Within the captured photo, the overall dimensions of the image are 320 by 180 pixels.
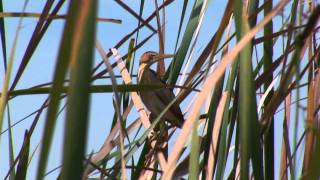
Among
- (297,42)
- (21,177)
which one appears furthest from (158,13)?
(297,42)

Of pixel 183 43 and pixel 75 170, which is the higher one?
pixel 183 43

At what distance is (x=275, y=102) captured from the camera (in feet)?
5.29

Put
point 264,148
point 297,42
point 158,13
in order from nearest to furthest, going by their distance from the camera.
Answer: point 297,42 → point 264,148 → point 158,13

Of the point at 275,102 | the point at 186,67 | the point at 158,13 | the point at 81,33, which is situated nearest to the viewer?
the point at 81,33

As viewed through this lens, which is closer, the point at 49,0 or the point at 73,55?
the point at 73,55

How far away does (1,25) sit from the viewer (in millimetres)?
2072

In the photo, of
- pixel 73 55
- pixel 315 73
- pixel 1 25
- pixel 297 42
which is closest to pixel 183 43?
pixel 315 73

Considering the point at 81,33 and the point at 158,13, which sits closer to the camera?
the point at 81,33

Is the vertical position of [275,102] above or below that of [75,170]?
above

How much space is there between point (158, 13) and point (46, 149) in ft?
5.35

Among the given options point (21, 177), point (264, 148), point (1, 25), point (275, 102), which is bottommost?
point (21, 177)

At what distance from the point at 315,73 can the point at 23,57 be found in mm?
976

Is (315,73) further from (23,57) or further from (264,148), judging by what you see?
(23,57)

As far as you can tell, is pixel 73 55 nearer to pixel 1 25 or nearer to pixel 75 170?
pixel 75 170
